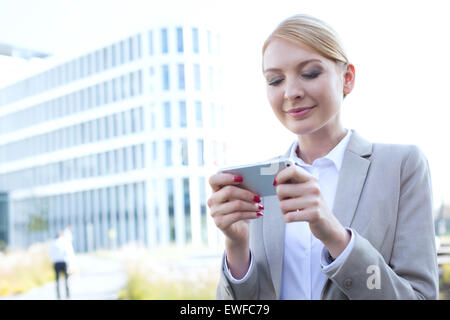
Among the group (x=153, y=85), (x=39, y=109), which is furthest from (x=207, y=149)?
(x=39, y=109)

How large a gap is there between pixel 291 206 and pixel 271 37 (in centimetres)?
44

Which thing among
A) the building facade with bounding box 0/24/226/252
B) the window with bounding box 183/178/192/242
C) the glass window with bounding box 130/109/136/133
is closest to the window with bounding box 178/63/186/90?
the building facade with bounding box 0/24/226/252

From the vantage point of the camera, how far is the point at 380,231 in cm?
109

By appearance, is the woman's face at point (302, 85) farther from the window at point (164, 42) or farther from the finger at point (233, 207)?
the window at point (164, 42)

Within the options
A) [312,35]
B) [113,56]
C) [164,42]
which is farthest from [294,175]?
[113,56]

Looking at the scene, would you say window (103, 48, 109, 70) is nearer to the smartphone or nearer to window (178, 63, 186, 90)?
window (178, 63, 186, 90)

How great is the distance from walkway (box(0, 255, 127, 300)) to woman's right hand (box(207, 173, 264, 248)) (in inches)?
314

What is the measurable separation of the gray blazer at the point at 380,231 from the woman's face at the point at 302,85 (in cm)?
13

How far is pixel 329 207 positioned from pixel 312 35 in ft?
1.35

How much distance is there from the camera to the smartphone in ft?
3.24

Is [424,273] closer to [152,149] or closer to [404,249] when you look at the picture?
[404,249]

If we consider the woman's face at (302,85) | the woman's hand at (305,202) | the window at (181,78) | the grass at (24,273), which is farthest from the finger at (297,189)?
the window at (181,78)

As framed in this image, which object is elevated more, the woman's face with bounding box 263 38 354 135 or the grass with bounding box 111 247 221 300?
the woman's face with bounding box 263 38 354 135

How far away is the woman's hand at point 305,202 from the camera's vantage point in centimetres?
93
